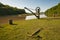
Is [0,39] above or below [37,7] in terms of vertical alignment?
below

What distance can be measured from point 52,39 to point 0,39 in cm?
340

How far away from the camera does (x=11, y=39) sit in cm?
815

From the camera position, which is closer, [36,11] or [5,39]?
[5,39]

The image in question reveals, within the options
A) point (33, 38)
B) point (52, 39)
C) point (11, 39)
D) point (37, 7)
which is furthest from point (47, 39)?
point (37, 7)

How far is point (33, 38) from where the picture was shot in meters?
8.35

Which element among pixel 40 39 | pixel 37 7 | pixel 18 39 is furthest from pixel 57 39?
pixel 37 7

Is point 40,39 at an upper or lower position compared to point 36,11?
lower

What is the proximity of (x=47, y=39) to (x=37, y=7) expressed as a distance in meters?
18.2

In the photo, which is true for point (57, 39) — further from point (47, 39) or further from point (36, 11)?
point (36, 11)

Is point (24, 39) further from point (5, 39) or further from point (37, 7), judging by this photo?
point (37, 7)

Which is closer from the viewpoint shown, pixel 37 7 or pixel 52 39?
pixel 52 39

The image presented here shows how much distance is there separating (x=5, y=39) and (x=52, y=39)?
3.08 m

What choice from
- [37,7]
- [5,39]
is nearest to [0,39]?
[5,39]

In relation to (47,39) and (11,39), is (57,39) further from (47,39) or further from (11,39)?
(11,39)
